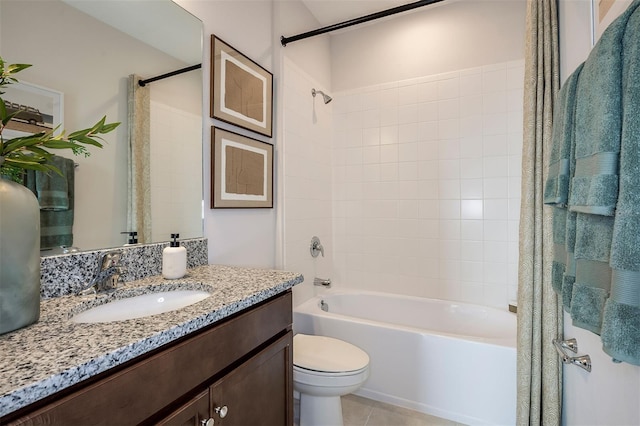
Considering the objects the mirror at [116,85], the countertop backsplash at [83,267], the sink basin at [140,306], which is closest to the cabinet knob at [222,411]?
the sink basin at [140,306]

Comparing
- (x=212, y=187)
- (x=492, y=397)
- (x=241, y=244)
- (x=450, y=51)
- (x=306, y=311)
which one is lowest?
(x=492, y=397)

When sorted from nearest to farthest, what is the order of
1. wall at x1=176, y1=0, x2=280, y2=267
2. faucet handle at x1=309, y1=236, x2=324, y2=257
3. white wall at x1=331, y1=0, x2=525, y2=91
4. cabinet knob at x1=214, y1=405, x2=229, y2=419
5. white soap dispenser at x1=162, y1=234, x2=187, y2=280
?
cabinet knob at x1=214, y1=405, x2=229, y2=419, white soap dispenser at x1=162, y1=234, x2=187, y2=280, wall at x1=176, y1=0, x2=280, y2=267, white wall at x1=331, y1=0, x2=525, y2=91, faucet handle at x1=309, y1=236, x2=324, y2=257

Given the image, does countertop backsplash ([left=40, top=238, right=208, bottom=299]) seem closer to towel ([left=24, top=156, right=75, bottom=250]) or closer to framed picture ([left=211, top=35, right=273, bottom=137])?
towel ([left=24, top=156, right=75, bottom=250])

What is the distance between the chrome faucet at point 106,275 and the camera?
1.03 metres

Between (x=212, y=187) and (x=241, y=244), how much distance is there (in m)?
0.39

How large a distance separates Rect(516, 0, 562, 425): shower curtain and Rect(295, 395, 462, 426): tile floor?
53 centimetres

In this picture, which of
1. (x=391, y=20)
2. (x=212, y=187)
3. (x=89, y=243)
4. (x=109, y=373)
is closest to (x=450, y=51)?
(x=391, y=20)

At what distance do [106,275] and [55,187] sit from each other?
315 mm

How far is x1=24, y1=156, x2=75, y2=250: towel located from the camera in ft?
3.06

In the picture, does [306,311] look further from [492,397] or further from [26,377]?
[26,377]

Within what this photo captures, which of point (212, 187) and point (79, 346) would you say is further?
point (212, 187)

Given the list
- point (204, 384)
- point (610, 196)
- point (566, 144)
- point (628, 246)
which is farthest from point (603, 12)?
point (204, 384)

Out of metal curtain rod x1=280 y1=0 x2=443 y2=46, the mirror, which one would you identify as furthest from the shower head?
the mirror

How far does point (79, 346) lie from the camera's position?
60 cm
